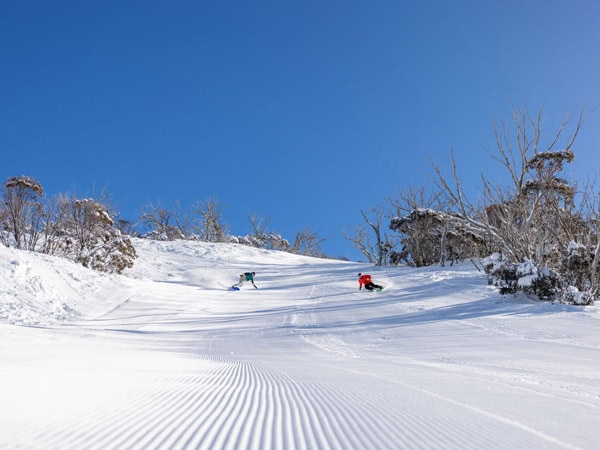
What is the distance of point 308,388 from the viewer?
3736mm

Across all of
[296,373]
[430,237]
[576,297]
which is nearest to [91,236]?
[296,373]

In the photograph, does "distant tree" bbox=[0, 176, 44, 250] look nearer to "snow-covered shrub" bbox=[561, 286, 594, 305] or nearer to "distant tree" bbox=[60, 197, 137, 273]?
"distant tree" bbox=[60, 197, 137, 273]

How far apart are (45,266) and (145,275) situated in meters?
10.1

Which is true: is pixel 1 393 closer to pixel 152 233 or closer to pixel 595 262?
pixel 595 262

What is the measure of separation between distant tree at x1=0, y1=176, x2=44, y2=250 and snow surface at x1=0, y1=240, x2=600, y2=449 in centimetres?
765

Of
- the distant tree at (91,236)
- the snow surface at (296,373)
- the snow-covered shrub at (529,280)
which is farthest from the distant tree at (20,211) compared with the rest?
the snow-covered shrub at (529,280)

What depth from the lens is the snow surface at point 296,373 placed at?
2205 millimetres

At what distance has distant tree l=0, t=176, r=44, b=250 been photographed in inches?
818

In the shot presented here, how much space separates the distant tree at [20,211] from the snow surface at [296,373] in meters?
7.65

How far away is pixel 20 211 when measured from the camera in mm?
20938

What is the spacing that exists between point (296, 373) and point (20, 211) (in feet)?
71.3

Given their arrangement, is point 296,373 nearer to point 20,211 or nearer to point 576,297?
point 576,297

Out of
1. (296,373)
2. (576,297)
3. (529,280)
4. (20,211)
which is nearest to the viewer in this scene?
(296,373)

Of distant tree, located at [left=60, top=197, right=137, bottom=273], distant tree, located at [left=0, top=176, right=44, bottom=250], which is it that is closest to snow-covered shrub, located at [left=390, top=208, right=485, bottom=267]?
distant tree, located at [left=60, top=197, right=137, bottom=273]
